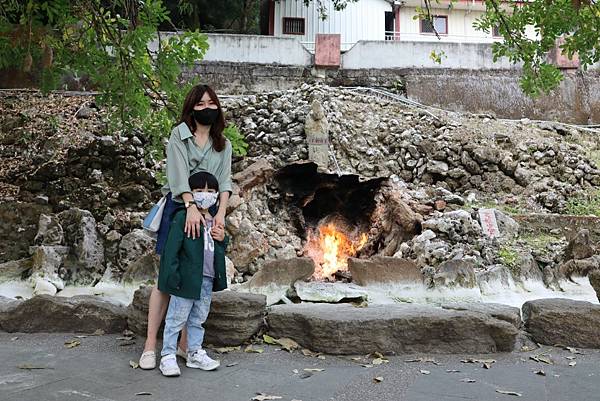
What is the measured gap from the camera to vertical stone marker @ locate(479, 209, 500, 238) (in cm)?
807

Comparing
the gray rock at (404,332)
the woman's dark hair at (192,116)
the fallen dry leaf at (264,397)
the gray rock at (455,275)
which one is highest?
the woman's dark hair at (192,116)

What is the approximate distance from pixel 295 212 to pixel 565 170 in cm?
554

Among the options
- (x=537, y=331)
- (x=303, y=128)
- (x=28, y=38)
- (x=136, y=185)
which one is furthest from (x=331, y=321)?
(x=303, y=128)

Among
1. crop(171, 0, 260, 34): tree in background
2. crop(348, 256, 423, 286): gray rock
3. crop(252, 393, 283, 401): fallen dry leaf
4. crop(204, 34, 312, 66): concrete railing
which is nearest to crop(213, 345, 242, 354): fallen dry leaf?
crop(252, 393, 283, 401): fallen dry leaf

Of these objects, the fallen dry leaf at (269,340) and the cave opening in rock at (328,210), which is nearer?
the fallen dry leaf at (269,340)

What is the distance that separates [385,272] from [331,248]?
3642 millimetres

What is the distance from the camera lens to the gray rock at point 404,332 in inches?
134

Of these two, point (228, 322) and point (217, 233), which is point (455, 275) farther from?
point (217, 233)

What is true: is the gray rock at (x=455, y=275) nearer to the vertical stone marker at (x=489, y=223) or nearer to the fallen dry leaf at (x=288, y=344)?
the vertical stone marker at (x=489, y=223)

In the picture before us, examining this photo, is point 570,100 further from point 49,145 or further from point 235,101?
point 49,145

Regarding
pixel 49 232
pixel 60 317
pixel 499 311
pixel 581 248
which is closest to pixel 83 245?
pixel 49 232

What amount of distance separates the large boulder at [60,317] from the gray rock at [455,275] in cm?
420

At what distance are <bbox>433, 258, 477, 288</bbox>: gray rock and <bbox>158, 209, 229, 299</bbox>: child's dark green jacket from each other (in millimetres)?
4356

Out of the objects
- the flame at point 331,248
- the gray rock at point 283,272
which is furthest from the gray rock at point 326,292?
the flame at point 331,248
